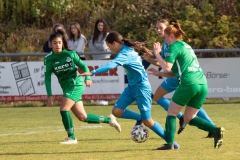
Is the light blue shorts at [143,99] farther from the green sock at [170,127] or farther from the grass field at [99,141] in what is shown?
the green sock at [170,127]

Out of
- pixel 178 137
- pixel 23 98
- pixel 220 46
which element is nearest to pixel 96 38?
pixel 23 98

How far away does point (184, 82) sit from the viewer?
8648 mm

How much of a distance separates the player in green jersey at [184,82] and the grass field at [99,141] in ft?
1.03

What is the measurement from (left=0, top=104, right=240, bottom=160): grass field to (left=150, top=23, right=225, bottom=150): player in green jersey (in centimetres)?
32

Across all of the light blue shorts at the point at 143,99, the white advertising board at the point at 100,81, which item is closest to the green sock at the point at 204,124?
the light blue shorts at the point at 143,99

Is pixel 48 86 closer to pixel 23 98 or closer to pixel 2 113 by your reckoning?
pixel 2 113

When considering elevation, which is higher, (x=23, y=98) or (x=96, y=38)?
(x=96, y=38)

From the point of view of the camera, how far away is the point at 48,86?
395 inches

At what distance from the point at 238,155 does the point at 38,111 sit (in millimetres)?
8161

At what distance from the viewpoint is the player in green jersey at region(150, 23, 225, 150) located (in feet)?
28.2

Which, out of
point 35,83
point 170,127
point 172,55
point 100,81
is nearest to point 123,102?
point 170,127

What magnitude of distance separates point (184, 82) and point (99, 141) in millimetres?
2195

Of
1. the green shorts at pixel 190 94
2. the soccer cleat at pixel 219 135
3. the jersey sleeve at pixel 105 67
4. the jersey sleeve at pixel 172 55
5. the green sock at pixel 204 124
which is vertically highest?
the jersey sleeve at pixel 172 55

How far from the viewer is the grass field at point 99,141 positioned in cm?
866
